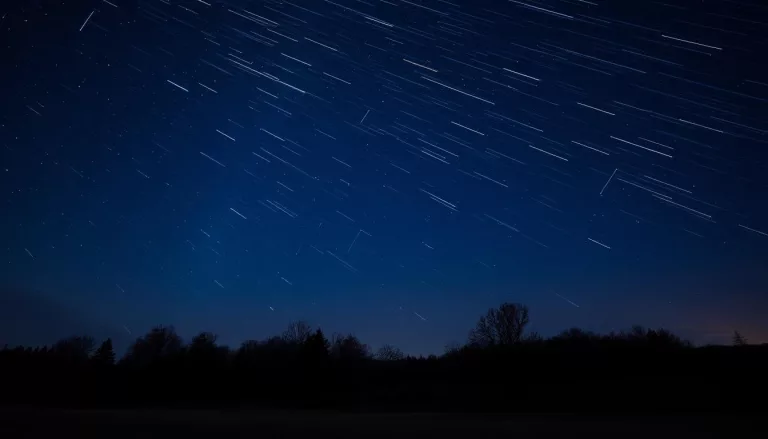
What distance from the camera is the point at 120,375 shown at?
5341 cm

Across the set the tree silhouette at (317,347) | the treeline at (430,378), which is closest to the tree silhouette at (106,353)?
the treeline at (430,378)

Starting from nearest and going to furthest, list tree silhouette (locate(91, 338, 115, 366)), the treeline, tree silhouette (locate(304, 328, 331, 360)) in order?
1. the treeline
2. tree silhouette (locate(304, 328, 331, 360))
3. tree silhouette (locate(91, 338, 115, 366))

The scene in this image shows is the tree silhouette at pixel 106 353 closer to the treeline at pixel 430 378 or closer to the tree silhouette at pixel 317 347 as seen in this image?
the treeline at pixel 430 378

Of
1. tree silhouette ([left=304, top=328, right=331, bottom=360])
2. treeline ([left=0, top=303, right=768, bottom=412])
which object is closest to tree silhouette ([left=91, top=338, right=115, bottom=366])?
treeline ([left=0, top=303, right=768, bottom=412])

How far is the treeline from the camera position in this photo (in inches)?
1300

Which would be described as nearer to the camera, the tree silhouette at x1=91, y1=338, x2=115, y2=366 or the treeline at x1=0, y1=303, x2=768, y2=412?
the treeline at x1=0, y1=303, x2=768, y2=412

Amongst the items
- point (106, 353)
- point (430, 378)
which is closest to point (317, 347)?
point (430, 378)

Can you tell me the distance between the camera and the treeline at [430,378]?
108 ft

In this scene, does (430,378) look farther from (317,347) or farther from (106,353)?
(106,353)

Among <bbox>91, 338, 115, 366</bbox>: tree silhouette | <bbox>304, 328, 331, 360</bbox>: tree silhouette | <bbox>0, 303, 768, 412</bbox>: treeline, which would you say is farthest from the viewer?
<bbox>91, 338, 115, 366</bbox>: tree silhouette

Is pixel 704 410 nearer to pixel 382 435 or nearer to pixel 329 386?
pixel 382 435

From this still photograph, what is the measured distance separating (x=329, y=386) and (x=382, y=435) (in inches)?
1257

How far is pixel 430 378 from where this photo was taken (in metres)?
45.4

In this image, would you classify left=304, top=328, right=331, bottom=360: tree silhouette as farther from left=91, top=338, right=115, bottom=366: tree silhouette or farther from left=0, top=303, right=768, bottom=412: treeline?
left=91, top=338, right=115, bottom=366: tree silhouette
